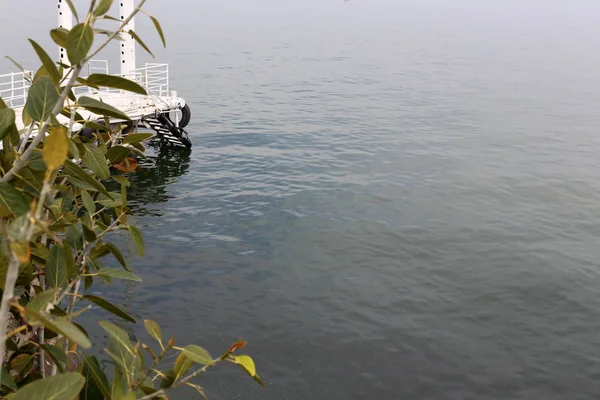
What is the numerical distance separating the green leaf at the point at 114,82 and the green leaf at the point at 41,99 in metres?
0.18

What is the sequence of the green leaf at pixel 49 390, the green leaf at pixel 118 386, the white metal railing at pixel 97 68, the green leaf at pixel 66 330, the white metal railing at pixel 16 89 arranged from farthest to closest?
the white metal railing at pixel 97 68
the white metal railing at pixel 16 89
the green leaf at pixel 118 386
the green leaf at pixel 49 390
the green leaf at pixel 66 330

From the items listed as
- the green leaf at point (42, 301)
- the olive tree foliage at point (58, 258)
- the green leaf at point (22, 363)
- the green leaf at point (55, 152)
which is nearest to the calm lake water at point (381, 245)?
the green leaf at point (22, 363)

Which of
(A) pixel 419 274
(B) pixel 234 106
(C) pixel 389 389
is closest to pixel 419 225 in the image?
(A) pixel 419 274

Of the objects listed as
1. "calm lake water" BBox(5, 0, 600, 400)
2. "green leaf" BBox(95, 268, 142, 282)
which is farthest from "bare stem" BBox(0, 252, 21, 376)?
"calm lake water" BBox(5, 0, 600, 400)

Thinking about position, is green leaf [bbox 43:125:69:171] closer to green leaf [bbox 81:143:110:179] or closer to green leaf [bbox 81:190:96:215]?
green leaf [bbox 81:143:110:179]

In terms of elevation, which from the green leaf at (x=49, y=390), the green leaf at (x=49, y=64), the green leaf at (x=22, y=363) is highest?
the green leaf at (x=49, y=64)

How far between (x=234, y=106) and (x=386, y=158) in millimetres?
15413

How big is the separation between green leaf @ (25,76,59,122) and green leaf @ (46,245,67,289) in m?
0.67

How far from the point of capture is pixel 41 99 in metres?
2.78

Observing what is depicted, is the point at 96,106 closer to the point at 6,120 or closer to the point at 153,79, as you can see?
the point at 6,120

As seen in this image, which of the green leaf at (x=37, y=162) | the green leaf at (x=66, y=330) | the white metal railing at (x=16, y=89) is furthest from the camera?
the white metal railing at (x=16, y=89)

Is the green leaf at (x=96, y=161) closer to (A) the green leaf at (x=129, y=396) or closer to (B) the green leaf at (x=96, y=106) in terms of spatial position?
(B) the green leaf at (x=96, y=106)

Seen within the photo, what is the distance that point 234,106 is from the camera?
42.5 metres

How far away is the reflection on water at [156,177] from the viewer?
75.0ft
